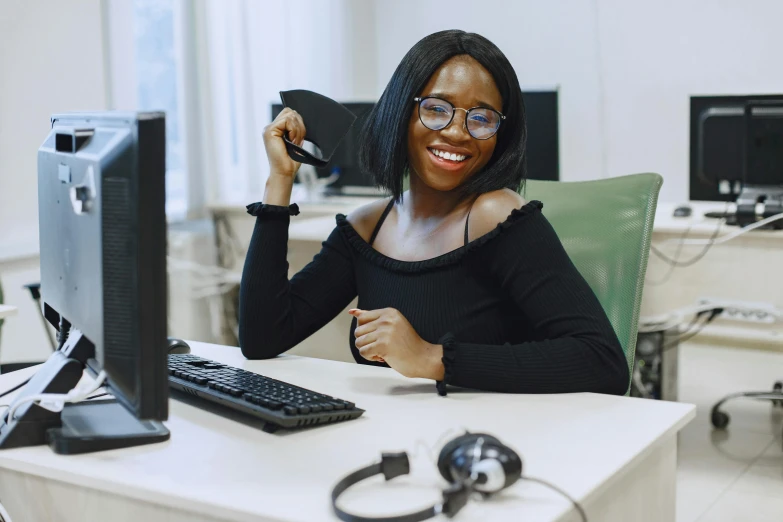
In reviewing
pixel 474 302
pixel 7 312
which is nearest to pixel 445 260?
pixel 474 302

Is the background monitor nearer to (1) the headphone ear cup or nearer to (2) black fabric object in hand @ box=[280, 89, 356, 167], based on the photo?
(1) the headphone ear cup

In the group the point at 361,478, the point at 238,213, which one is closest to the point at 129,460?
the point at 361,478

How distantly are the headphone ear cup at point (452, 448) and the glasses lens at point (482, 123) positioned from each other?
71 cm

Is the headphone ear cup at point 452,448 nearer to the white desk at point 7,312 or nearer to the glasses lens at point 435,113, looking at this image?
the glasses lens at point 435,113

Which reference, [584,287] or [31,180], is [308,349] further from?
[584,287]

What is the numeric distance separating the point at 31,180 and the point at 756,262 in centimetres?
248

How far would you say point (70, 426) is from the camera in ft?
4.00

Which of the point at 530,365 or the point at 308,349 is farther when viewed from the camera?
the point at 308,349

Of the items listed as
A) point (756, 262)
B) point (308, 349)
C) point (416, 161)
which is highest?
point (416, 161)

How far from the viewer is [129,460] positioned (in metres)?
1.13

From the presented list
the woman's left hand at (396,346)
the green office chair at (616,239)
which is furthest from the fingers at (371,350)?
the green office chair at (616,239)

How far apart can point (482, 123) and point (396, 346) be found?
448 millimetres

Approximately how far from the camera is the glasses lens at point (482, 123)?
5.14 feet

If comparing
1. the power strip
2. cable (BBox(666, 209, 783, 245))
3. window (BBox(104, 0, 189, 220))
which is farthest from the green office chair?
window (BBox(104, 0, 189, 220))
